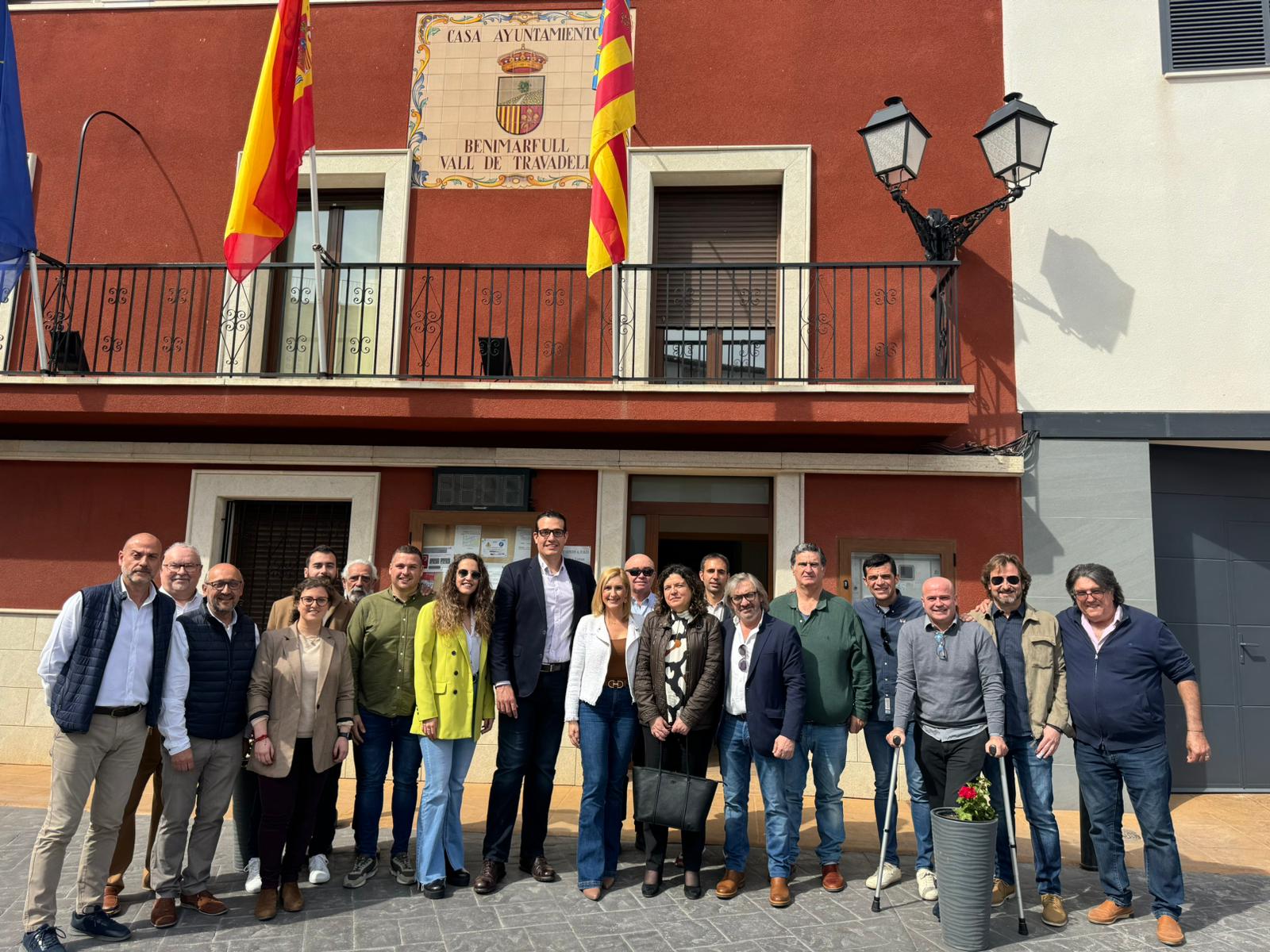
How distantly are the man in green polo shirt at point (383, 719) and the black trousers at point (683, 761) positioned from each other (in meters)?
1.17

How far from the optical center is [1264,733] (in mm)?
6715

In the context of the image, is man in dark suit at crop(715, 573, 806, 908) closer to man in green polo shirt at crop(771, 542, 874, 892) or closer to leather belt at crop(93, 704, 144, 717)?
man in green polo shirt at crop(771, 542, 874, 892)

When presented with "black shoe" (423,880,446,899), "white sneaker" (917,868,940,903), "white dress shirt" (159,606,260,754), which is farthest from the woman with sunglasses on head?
"white dress shirt" (159,606,260,754)

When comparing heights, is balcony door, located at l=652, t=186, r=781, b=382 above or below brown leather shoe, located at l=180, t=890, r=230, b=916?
above

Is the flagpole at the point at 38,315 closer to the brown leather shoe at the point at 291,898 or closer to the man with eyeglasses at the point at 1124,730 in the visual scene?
the brown leather shoe at the point at 291,898

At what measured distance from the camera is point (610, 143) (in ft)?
21.4

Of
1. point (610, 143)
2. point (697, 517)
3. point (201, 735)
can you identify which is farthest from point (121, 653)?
point (610, 143)

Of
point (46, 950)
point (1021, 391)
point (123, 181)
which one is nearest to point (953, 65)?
point (1021, 391)

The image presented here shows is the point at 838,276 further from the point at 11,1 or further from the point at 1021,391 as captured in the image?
the point at 11,1

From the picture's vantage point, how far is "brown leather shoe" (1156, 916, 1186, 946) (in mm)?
3713

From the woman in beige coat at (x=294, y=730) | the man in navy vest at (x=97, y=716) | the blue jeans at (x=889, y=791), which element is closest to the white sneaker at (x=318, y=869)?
the woman in beige coat at (x=294, y=730)

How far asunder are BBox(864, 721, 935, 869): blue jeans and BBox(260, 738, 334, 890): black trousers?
273 cm

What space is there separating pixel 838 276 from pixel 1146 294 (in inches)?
92.5

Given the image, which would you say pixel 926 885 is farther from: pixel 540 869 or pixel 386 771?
pixel 386 771
